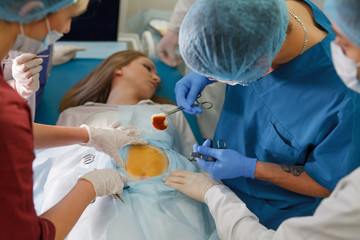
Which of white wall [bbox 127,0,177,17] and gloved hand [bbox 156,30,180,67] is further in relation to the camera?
white wall [bbox 127,0,177,17]

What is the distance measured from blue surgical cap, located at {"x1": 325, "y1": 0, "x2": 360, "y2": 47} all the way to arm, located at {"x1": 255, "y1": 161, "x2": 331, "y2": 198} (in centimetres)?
80

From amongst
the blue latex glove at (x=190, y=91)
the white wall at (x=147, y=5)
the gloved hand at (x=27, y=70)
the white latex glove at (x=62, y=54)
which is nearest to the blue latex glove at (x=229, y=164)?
the blue latex glove at (x=190, y=91)

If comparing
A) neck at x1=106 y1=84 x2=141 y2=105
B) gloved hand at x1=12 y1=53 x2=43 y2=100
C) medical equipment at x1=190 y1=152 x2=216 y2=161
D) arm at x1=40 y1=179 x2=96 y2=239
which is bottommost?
neck at x1=106 y1=84 x2=141 y2=105

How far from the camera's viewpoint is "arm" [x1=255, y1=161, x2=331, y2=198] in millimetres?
1535

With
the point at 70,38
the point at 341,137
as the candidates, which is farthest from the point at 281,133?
the point at 70,38

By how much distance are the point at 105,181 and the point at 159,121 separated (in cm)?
64

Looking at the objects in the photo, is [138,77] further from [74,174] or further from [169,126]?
[74,174]

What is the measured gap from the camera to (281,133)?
158 centimetres

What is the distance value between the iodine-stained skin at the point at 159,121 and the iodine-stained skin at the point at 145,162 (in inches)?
5.3

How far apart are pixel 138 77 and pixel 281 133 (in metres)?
1.33

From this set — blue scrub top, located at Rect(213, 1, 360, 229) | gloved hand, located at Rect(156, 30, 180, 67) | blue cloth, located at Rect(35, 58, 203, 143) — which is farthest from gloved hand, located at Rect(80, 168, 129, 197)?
gloved hand, located at Rect(156, 30, 180, 67)

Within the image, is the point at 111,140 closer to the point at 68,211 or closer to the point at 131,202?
the point at 131,202

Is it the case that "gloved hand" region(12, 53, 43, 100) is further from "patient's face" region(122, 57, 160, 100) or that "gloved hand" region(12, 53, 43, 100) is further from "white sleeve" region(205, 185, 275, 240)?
"white sleeve" region(205, 185, 275, 240)

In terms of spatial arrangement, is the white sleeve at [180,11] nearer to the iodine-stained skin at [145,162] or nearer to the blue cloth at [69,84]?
the blue cloth at [69,84]
